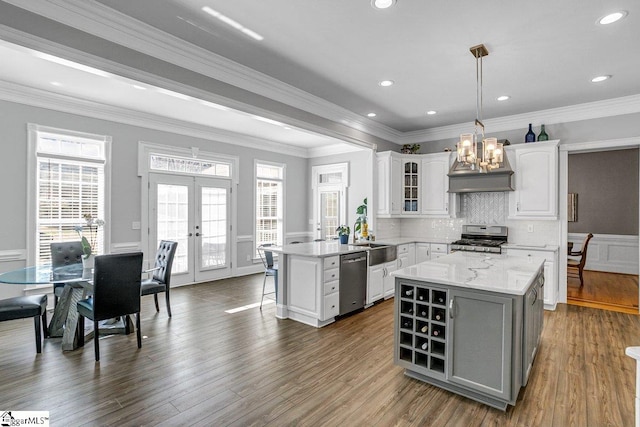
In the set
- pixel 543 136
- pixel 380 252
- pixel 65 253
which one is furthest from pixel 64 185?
pixel 543 136

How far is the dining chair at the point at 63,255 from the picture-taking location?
3.88 metres

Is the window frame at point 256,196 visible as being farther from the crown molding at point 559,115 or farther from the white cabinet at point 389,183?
the crown molding at point 559,115

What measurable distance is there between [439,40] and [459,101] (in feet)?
6.29

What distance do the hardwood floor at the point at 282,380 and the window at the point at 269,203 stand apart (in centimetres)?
354

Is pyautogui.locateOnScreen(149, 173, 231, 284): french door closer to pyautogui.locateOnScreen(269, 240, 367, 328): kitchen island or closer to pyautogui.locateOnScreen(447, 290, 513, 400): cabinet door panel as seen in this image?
pyautogui.locateOnScreen(269, 240, 367, 328): kitchen island

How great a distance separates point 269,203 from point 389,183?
299cm

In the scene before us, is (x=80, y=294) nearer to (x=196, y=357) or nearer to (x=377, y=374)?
(x=196, y=357)

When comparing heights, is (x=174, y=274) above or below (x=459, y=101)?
below

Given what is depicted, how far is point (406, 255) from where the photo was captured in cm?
557

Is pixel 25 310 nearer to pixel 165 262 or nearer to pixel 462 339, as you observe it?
pixel 165 262

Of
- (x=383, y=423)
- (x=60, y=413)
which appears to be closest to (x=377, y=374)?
(x=383, y=423)

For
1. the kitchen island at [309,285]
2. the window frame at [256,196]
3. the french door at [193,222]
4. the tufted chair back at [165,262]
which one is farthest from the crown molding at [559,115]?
the tufted chair back at [165,262]

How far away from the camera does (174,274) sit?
19.6 ft

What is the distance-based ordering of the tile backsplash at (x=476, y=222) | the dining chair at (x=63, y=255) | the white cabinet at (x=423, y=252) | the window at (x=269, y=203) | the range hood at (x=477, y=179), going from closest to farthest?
the dining chair at (x=63, y=255), the range hood at (x=477, y=179), the tile backsplash at (x=476, y=222), the white cabinet at (x=423, y=252), the window at (x=269, y=203)
